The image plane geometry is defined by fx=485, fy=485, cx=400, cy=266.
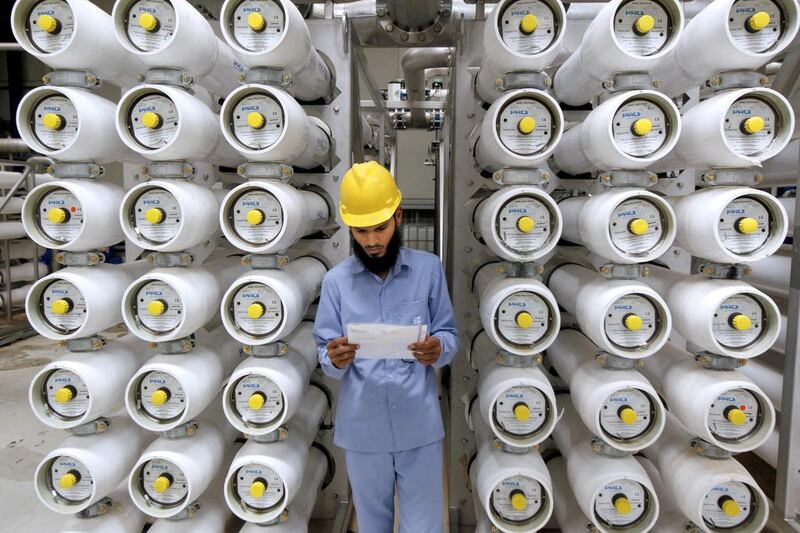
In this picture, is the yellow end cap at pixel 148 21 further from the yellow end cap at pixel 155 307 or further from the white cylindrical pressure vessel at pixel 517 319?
the white cylindrical pressure vessel at pixel 517 319

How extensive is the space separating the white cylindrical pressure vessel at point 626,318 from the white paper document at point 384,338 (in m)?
0.44

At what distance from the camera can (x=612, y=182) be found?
1254 mm

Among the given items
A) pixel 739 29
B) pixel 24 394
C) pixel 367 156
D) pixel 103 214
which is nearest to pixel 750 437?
pixel 739 29

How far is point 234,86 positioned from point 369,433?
45.9 inches

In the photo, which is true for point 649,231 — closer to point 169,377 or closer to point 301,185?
point 301,185

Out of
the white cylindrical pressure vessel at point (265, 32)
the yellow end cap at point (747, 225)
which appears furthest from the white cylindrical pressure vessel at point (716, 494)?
the white cylindrical pressure vessel at point (265, 32)

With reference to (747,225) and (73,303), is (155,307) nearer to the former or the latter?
(73,303)

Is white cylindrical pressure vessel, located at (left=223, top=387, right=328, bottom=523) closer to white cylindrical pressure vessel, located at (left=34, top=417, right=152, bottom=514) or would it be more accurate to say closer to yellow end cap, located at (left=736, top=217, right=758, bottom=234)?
white cylindrical pressure vessel, located at (left=34, top=417, right=152, bottom=514)

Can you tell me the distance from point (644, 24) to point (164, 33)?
1.21 meters

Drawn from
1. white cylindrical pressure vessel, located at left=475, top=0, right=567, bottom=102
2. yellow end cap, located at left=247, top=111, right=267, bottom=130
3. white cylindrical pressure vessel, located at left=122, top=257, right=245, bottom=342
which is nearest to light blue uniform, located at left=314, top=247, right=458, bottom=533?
white cylindrical pressure vessel, located at left=122, top=257, right=245, bottom=342

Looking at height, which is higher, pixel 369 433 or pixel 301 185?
pixel 301 185

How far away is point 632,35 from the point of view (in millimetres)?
1215

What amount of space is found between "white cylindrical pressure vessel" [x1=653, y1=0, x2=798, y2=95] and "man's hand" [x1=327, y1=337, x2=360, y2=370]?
111cm

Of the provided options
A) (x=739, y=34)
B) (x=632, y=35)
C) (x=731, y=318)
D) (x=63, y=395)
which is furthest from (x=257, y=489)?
(x=739, y=34)
